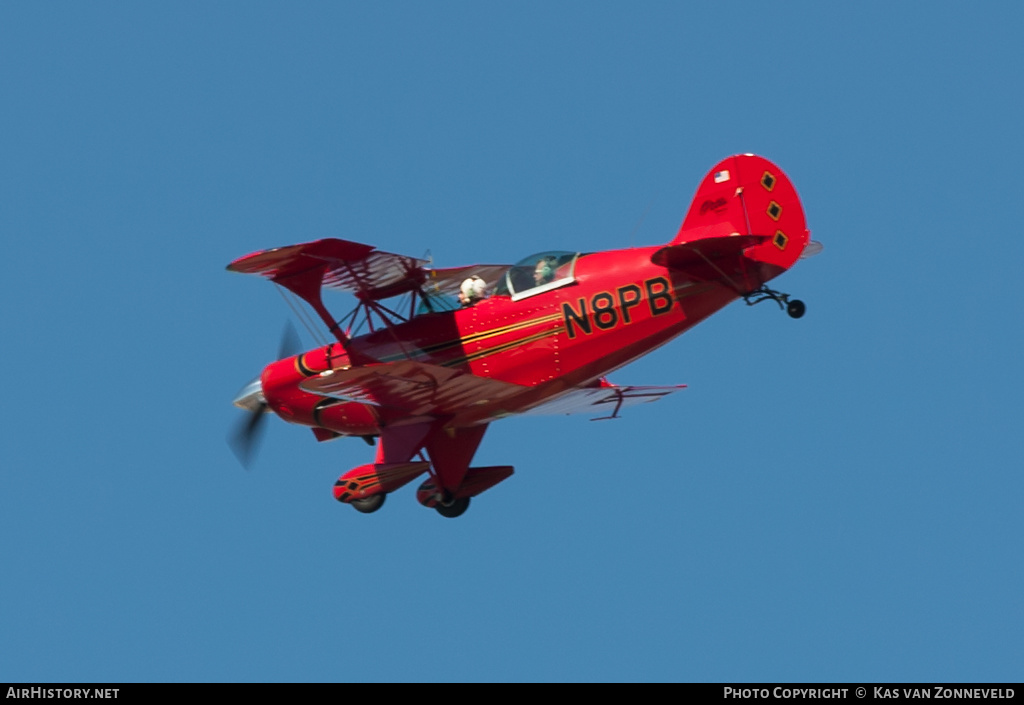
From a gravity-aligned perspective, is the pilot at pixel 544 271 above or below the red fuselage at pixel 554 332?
above

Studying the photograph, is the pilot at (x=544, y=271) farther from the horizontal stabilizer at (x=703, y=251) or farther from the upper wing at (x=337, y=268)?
the upper wing at (x=337, y=268)

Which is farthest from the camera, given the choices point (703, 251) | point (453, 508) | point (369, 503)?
point (453, 508)

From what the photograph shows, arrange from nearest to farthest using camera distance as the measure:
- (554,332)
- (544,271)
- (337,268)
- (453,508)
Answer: (554,332)
(544,271)
(337,268)
(453,508)

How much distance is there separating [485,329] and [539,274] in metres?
0.98

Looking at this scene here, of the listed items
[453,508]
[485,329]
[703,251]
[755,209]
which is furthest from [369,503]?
[755,209]

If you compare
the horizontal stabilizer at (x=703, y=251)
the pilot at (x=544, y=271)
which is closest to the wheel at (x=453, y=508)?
the pilot at (x=544, y=271)

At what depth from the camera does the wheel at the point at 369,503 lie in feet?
74.8

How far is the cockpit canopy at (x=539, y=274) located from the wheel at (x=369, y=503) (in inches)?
132

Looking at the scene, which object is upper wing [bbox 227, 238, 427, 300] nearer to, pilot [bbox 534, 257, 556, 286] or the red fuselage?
the red fuselage

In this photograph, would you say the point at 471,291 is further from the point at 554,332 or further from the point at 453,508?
the point at 453,508

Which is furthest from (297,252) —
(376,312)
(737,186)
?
(737,186)

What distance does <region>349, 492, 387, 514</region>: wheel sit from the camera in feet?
74.8

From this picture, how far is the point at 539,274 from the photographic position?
21.1m

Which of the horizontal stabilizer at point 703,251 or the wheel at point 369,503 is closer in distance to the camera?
the horizontal stabilizer at point 703,251
